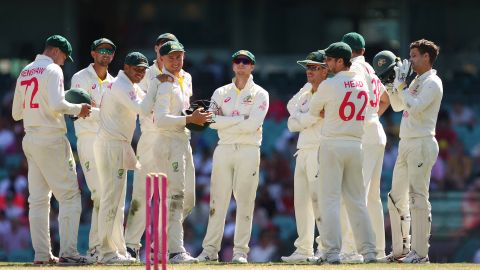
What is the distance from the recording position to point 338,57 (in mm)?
13742

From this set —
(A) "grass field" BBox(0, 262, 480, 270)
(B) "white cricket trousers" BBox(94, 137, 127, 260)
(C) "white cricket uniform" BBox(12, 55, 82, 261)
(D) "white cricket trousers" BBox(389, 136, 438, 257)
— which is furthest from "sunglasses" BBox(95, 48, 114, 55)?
(D) "white cricket trousers" BBox(389, 136, 438, 257)

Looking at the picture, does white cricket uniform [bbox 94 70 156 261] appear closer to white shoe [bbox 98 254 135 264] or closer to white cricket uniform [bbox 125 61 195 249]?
white shoe [bbox 98 254 135 264]

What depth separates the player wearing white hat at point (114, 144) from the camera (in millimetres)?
14195

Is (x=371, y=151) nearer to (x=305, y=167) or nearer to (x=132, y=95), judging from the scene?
(x=305, y=167)

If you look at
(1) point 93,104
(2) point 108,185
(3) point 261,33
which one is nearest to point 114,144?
(2) point 108,185

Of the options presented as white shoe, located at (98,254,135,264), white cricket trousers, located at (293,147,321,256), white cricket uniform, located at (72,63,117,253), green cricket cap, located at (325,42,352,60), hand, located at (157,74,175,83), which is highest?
green cricket cap, located at (325,42,352,60)

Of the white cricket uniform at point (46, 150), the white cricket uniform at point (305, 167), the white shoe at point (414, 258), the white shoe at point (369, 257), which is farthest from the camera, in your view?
the white cricket uniform at point (305, 167)

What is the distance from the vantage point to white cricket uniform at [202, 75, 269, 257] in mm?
15038

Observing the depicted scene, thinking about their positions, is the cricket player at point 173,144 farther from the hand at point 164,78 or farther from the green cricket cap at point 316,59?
the green cricket cap at point 316,59

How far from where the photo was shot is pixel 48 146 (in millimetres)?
13906

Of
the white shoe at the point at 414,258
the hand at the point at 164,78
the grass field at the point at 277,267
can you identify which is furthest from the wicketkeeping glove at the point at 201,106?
the white shoe at the point at 414,258

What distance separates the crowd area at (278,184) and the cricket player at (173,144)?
212 inches

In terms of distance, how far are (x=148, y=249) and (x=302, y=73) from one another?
1337 centimetres

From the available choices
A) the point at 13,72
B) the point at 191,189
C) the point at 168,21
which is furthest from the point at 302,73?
the point at 191,189
